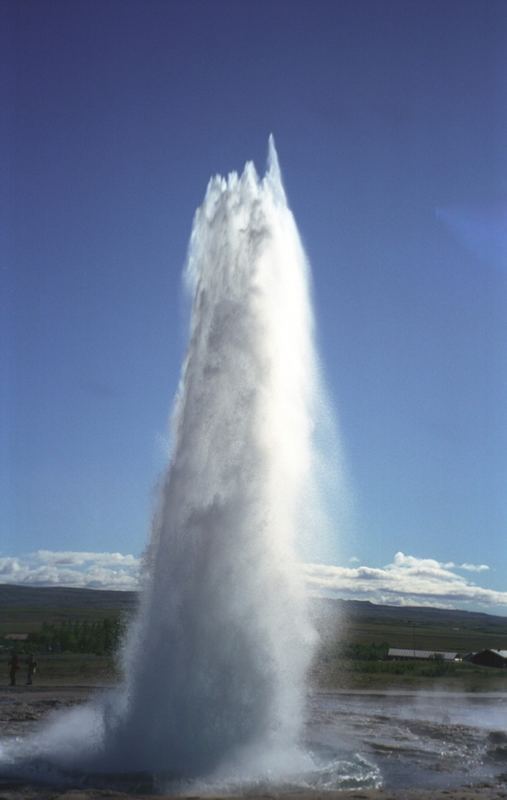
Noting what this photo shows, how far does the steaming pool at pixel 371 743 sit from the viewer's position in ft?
38.6

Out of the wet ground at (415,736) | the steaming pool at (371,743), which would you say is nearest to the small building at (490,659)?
the wet ground at (415,736)

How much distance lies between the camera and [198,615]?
1394 centimetres

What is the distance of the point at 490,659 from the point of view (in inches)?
1581

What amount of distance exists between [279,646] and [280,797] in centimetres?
400

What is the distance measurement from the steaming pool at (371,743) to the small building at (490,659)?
14.3 metres

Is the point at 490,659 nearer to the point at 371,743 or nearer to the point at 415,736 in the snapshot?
the point at 415,736

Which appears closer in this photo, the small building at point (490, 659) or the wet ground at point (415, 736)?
the wet ground at point (415, 736)

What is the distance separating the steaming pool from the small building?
46.9 ft

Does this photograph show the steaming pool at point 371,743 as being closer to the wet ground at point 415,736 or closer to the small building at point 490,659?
the wet ground at point 415,736

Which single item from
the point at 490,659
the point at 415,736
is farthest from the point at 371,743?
the point at 490,659

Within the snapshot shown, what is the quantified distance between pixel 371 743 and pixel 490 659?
26515mm

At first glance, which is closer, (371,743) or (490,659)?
(371,743)

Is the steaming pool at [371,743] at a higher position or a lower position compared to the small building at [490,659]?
lower

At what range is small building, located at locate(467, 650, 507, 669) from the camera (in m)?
39.4
